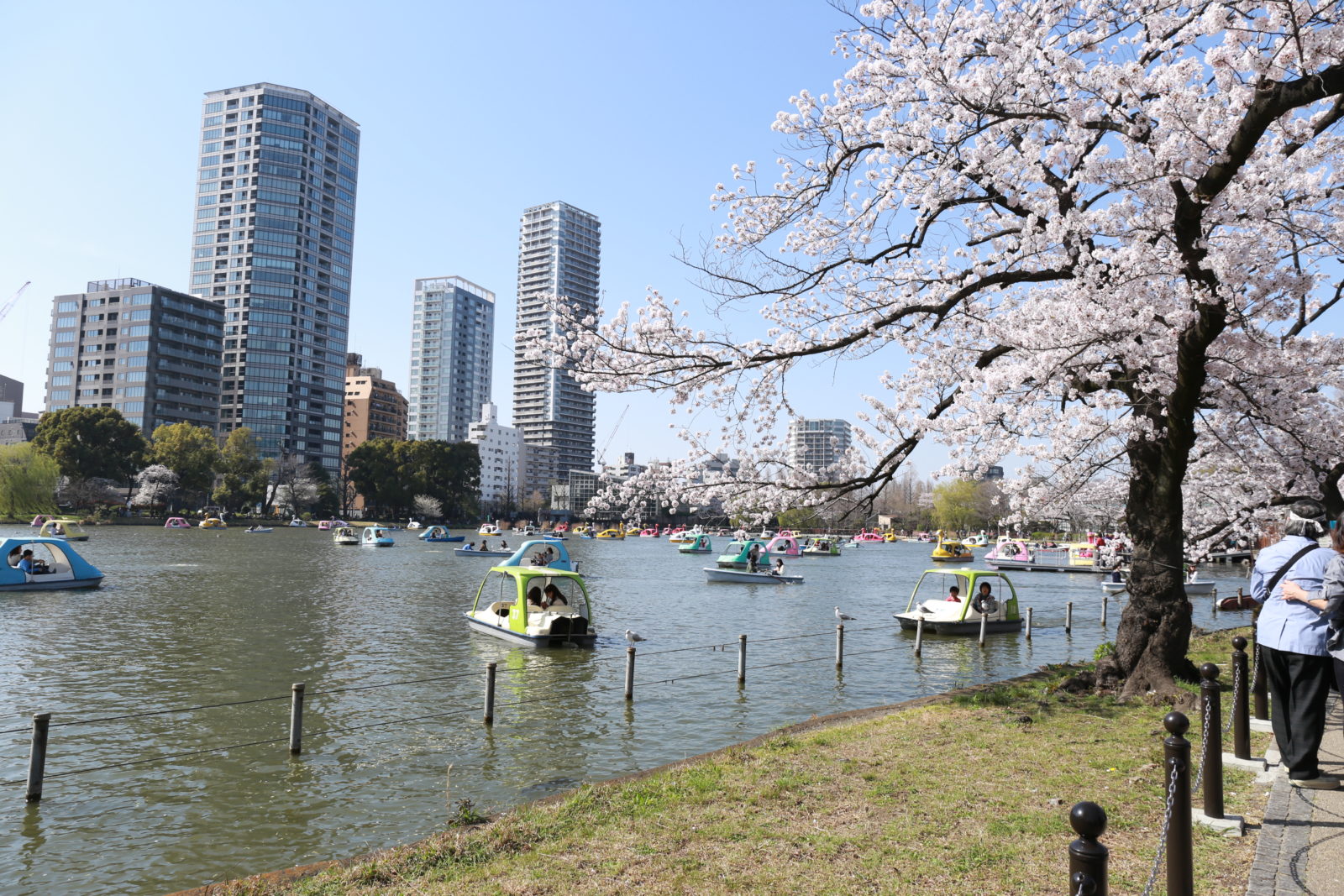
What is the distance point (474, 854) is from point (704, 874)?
2.11 meters

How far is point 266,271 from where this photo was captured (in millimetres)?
156375

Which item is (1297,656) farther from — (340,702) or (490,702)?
(340,702)

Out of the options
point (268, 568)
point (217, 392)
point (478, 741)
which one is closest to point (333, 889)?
point (478, 741)

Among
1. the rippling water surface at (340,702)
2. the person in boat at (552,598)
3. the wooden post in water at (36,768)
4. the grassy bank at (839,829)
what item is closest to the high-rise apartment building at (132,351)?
the rippling water surface at (340,702)

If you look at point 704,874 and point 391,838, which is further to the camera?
point 391,838

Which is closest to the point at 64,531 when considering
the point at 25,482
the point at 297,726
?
the point at 25,482

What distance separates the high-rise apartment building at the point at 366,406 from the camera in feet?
577

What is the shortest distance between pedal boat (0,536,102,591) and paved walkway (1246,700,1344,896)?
4033cm

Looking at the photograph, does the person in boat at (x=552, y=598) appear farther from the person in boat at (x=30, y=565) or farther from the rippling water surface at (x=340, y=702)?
the person in boat at (x=30, y=565)

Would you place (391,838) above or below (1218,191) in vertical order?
below

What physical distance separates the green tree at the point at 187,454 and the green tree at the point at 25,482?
72.0ft

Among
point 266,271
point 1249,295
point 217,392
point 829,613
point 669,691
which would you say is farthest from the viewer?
point 266,271

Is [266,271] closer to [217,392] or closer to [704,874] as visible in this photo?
[217,392]

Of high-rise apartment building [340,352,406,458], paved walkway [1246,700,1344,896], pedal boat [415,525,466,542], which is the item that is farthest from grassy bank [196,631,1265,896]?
high-rise apartment building [340,352,406,458]
